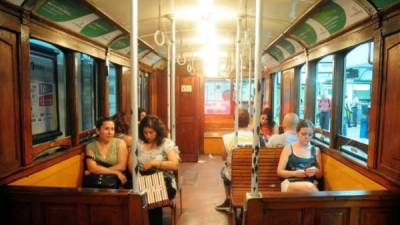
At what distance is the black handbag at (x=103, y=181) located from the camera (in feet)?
9.52

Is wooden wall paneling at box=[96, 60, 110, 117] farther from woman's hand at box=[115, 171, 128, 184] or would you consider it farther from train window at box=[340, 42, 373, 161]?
train window at box=[340, 42, 373, 161]

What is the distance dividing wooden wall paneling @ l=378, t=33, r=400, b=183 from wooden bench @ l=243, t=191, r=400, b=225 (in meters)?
0.29

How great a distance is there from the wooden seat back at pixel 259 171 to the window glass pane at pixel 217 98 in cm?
584

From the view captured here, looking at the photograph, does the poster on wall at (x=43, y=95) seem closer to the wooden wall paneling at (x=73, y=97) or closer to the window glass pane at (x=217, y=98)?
the wooden wall paneling at (x=73, y=97)

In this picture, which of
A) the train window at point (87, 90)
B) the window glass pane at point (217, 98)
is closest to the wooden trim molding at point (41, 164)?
the train window at point (87, 90)

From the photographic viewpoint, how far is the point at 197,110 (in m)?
6.86

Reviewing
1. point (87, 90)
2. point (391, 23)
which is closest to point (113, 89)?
point (87, 90)

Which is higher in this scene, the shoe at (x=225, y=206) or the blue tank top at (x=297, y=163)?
the blue tank top at (x=297, y=163)

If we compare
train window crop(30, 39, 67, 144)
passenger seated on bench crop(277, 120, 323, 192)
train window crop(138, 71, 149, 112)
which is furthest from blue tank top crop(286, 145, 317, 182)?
train window crop(138, 71, 149, 112)

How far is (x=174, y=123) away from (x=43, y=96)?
1354 mm

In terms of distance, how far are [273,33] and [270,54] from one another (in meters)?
1.45

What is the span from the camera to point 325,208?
6.06 feet

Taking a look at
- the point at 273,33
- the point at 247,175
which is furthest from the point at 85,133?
the point at 273,33

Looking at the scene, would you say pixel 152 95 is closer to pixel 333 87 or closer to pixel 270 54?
pixel 270 54
